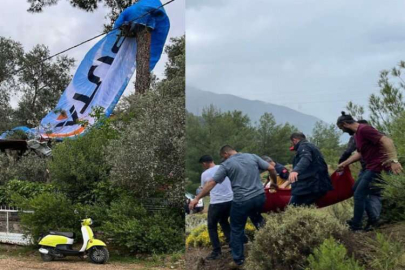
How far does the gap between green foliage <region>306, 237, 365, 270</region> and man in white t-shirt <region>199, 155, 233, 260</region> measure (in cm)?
71

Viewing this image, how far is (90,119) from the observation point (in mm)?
16375

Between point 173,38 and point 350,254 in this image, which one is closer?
point 350,254

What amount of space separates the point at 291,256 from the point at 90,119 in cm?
1307

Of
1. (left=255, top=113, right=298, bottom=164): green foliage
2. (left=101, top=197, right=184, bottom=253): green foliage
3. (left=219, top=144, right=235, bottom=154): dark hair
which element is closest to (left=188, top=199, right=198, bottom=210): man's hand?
(left=219, top=144, right=235, bottom=154): dark hair

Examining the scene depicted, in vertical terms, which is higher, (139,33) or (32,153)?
(139,33)

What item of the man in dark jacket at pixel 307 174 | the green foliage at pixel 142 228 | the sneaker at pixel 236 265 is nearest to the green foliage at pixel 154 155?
the green foliage at pixel 142 228

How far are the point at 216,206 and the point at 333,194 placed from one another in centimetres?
83

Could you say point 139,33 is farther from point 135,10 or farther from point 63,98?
point 63,98

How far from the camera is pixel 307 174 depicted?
3.94 metres

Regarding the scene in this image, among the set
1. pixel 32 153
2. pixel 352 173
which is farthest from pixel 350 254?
pixel 32 153

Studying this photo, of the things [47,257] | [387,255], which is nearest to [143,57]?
[47,257]

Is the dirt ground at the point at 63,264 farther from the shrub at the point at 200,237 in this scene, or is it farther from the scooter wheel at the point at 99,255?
the shrub at the point at 200,237

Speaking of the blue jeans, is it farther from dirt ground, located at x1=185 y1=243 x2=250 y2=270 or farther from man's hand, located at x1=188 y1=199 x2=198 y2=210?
man's hand, located at x1=188 y1=199 x2=198 y2=210

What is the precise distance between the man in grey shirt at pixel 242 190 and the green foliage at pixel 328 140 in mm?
387
